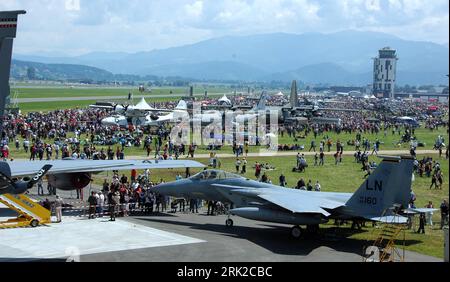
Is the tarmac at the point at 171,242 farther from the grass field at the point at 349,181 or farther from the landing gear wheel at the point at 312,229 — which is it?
the grass field at the point at 349,181

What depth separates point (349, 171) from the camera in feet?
147

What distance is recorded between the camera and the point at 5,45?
14.2 metres

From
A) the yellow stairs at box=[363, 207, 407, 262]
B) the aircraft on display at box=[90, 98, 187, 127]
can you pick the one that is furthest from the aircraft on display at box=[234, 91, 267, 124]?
the yellow stairs at box=[363, 207, 407, 262]

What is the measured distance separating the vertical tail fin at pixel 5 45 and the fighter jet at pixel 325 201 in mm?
11849

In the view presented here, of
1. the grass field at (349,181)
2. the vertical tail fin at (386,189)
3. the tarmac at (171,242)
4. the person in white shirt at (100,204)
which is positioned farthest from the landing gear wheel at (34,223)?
the vertical tail fin at (386,189)

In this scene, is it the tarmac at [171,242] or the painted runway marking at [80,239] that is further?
the painted runway marking at [80,239]

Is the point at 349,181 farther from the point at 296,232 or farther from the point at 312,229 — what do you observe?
the point at 296,232


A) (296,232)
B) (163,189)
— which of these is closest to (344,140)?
(163,189)

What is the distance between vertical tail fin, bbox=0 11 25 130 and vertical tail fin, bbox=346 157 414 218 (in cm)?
1384

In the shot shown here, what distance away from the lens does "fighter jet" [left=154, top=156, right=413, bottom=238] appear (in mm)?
22406

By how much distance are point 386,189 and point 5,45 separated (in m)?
14.5

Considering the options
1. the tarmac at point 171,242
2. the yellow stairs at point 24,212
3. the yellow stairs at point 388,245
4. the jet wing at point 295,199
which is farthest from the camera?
the yellow stairs at point 24,212

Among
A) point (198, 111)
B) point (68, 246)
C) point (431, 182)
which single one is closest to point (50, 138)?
point (198, 111)

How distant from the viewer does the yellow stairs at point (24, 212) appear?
23844 mm
